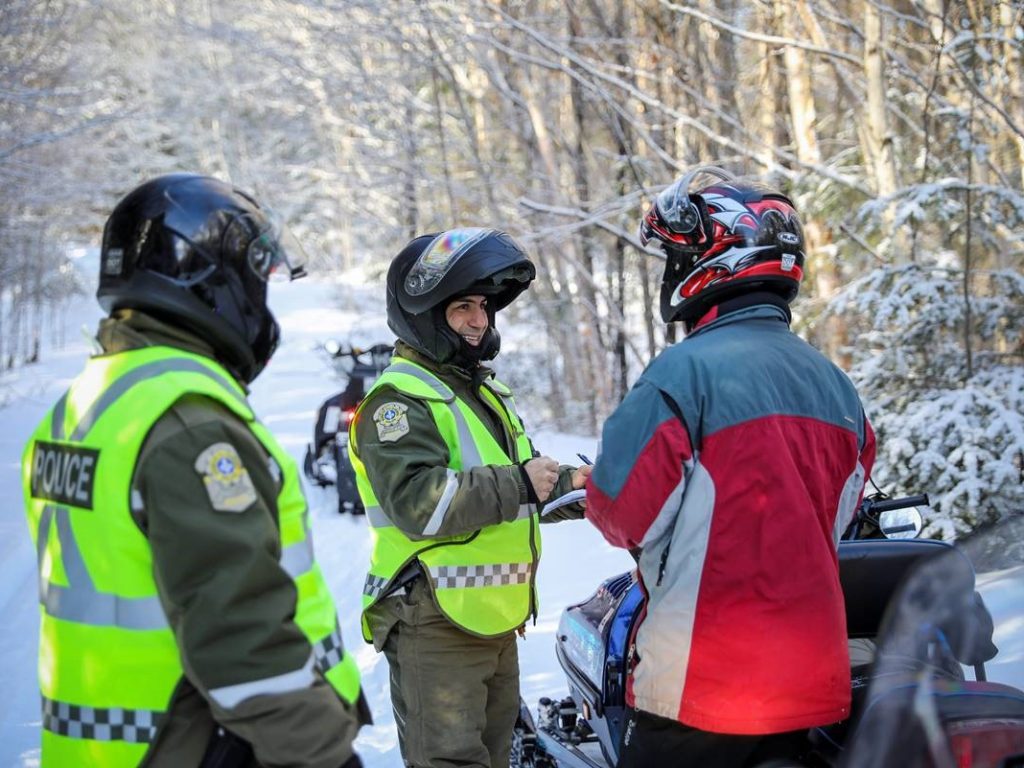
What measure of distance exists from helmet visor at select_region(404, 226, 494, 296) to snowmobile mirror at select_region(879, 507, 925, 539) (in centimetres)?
145

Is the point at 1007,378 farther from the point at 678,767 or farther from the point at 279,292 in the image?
the point at 279,292

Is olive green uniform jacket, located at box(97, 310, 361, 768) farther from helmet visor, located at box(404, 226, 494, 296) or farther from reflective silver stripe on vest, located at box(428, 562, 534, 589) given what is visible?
helmet visor, located at box(404, 226, 494, 296)

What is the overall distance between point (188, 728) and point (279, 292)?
3380cm

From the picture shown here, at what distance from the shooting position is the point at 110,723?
1.63 metres

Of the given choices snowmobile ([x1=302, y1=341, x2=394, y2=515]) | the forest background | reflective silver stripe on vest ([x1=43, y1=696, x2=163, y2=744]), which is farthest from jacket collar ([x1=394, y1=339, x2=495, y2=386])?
snowmobile ([x1=302, y1=341, x2=394, y2=515])

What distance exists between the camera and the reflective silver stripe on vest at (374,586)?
2.69m

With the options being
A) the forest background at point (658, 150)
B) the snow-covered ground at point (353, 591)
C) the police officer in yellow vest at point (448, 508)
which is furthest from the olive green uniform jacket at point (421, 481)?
the forest background at point (658, 150)

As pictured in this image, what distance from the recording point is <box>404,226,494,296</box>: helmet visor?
9.00ft

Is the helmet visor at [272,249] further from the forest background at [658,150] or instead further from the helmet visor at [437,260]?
the forest background at [658,150]

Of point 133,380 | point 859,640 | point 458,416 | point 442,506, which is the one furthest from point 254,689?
point 859,640

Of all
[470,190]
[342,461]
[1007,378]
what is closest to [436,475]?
[1007,378]

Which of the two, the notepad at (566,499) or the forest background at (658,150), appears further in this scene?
the forest background at (658,150)

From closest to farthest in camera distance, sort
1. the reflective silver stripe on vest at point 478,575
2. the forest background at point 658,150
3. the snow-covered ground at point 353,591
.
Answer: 1. the reflective silver stripe on vest at point 478,575
2. the snow-covered ground at point 353,591
3. the forest background at point 658,150

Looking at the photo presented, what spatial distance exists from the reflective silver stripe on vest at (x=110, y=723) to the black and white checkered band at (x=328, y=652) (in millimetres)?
274
